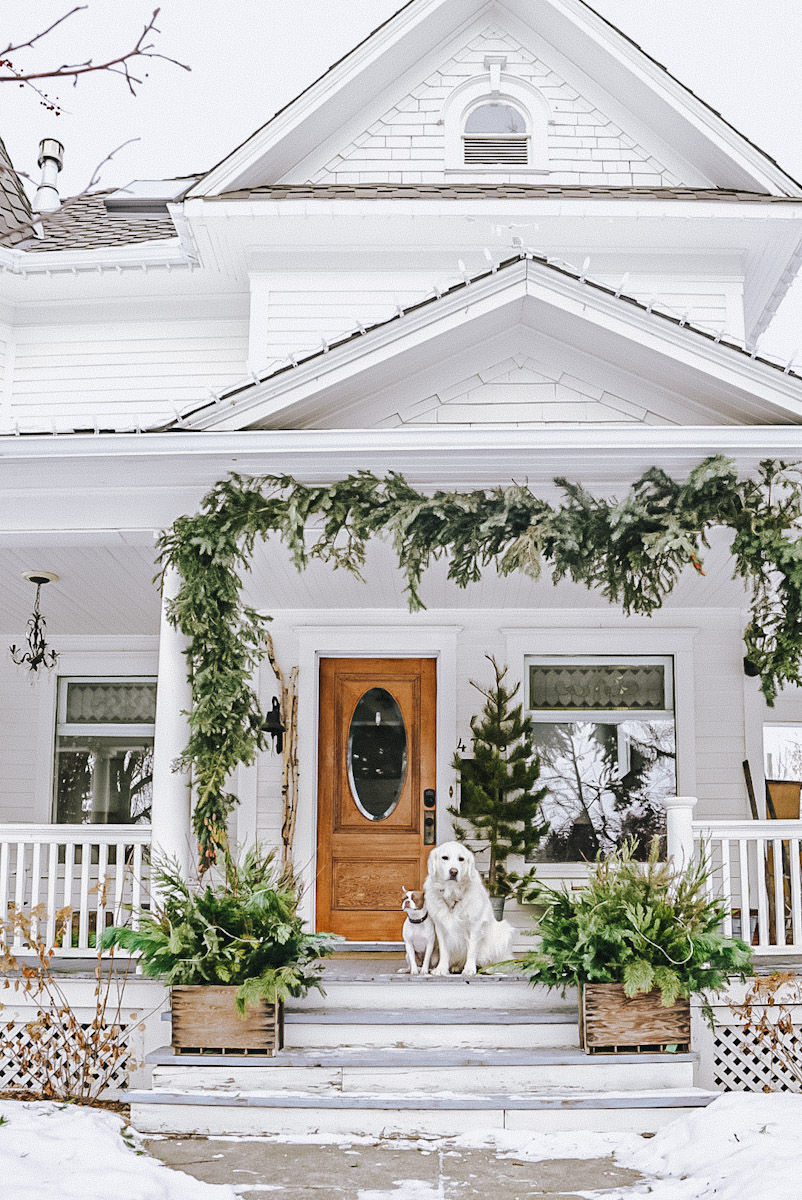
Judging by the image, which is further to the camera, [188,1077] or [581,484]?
[581,484]

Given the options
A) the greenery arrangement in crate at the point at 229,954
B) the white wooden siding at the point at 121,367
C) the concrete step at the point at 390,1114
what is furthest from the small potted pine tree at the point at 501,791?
the white wooden siding at the point at 121,367

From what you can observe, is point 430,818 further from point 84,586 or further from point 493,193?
point 493,193

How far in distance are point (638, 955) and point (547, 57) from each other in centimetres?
751

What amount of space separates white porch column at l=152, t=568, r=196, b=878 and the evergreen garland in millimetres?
166

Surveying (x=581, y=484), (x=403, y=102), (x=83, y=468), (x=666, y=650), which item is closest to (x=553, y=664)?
(x=666, y=650)

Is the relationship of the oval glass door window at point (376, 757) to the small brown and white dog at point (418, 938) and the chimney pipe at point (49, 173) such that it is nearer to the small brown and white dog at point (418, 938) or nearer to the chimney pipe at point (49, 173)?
the small brown and white dog at point (418, 938)

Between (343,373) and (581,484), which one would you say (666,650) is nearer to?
(581,484)

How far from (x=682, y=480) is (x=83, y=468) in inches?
128

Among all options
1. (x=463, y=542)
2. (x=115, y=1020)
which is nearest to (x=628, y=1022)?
(x=463, y=542)

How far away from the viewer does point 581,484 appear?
233 inches

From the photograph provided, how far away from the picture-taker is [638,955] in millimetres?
5129

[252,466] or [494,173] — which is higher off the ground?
[494,173]

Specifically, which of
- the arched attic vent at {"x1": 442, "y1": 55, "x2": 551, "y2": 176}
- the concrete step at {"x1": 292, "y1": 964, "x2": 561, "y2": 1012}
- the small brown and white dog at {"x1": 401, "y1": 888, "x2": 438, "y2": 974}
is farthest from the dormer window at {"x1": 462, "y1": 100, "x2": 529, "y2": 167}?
the concrete step at {"x1": 292, "y1": 964, "x2": 561, "y2": 1012}

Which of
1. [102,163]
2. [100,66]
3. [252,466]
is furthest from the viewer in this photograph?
[252,466]
